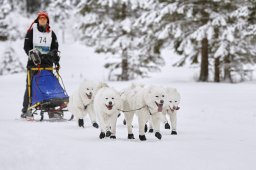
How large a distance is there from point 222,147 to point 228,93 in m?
8.82

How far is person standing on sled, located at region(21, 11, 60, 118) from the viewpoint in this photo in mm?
8742

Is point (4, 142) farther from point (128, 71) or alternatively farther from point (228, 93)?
point (128, 71)

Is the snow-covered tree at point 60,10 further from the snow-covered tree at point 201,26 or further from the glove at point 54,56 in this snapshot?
the glove at point 54,56

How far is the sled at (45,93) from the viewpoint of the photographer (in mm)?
8430

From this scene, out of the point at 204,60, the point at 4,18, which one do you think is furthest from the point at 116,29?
the point at 4,18

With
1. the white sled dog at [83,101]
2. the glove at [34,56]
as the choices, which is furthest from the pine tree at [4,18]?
the white sled dog at [83,101]

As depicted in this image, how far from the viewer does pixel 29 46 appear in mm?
8781

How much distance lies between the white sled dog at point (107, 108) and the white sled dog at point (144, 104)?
172mm

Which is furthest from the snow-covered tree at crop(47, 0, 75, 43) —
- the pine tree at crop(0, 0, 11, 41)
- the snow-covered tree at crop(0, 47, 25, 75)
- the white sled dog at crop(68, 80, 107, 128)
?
the white sled dog at crop(68, 80, 107, 128)

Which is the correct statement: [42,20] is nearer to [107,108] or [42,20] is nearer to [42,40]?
[42,40]

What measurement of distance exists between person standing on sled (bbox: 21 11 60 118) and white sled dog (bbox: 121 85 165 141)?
9.59 ft

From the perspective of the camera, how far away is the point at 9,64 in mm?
37000

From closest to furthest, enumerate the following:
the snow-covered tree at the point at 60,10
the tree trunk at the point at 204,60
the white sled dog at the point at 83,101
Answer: the white sled dog at the point at 83,101
the tree trunk at the point at 204,60
the snow-covered tree at the point at 60,10

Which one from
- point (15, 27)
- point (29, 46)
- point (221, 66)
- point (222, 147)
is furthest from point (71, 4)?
point (222, 147)
